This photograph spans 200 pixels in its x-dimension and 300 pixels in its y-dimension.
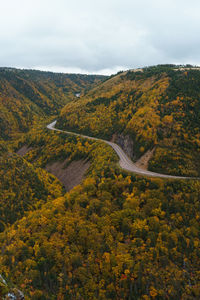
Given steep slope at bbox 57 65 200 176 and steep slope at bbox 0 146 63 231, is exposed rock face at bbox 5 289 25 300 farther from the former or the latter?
steep slope at bbox 57 65 200 176

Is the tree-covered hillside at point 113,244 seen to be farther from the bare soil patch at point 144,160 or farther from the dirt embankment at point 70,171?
the dirt embankment at point 70,171

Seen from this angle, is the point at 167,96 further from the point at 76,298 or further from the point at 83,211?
the point at 76,298

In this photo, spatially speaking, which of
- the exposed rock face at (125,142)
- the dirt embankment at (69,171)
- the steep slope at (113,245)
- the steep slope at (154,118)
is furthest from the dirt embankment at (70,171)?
the steep slope at (113,245)

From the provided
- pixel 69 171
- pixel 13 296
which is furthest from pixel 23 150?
pixel 13 296

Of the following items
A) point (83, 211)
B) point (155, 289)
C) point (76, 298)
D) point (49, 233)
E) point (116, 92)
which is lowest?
point (76, 298)

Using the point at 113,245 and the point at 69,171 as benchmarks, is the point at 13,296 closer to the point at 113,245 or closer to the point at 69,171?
the point at 113,245

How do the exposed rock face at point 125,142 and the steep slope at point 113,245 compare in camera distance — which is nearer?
the steep slope at point 113,245

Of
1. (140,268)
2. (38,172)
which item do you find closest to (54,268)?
(140,268)
